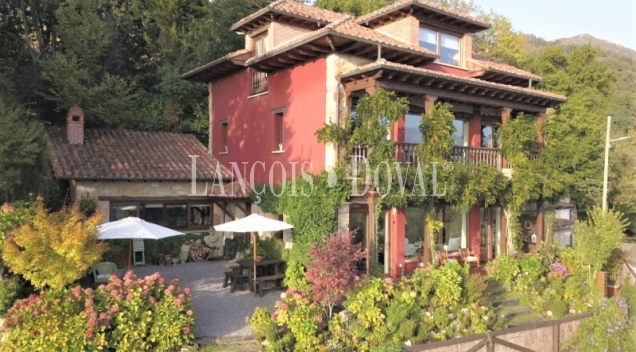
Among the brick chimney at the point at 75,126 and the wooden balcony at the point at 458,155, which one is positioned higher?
the brick chimney at the point at 75,126

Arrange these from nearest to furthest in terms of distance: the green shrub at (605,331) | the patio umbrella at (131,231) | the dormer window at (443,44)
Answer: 1. the green shrub at (605,331)
2. the patio umbrella at (131,231)
3. the dormer window at (443,44)

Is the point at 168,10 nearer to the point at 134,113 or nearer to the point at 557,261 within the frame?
the point at 134,113

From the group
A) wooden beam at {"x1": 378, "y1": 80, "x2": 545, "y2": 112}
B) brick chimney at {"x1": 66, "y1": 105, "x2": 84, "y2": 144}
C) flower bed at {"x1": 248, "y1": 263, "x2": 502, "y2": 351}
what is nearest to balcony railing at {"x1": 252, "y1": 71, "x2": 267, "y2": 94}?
wooden beam at {"x1": 378, "y1": 80, "x2": 545, "y2": 112}

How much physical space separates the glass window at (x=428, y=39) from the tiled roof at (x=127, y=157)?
8819 millimetres

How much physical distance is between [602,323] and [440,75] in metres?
7.55

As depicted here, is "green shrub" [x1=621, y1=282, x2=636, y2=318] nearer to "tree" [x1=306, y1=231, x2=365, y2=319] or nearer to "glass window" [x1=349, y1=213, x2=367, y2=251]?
"glass window" [x1=349, y1=213, x2=367, y2=251]

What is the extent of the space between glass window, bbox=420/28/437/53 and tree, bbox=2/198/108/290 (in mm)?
12881

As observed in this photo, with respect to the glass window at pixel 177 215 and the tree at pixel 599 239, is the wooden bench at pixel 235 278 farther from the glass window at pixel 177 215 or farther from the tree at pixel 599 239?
the tree at pixel 599 239

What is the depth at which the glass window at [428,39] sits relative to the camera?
17281 mm

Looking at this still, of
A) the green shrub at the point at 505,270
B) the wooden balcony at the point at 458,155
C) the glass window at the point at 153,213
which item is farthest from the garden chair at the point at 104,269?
the green shrub at the point at 505,270

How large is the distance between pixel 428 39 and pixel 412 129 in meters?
3.71

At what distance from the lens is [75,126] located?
17656 millimetres

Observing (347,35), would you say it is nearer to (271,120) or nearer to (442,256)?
(271,120)

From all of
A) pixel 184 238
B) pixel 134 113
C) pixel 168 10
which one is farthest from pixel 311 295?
pixel 168 10
